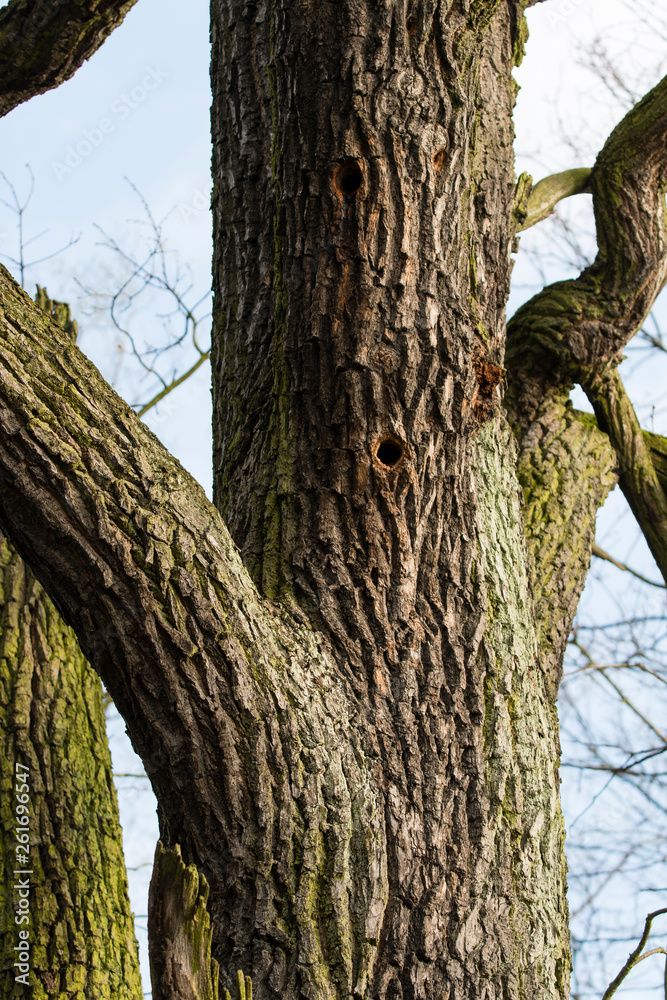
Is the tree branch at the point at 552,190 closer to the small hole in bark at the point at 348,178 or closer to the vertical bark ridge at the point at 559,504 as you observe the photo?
the vertical bark ridge at the point at 559,504

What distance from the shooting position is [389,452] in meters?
2.14

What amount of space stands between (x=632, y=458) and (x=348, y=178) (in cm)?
182

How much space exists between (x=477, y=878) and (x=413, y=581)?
734 millimetres

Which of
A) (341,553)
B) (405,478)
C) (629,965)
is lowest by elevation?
(629,965)

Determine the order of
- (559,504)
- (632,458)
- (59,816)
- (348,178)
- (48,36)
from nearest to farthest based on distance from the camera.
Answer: (348,178), (59,816), (559,504), (48,36), (632,458)

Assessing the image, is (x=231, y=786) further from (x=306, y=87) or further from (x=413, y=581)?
(x=306, y=87)

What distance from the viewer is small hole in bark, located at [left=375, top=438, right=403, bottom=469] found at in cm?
210

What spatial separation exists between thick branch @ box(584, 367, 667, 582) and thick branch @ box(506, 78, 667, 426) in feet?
0.42

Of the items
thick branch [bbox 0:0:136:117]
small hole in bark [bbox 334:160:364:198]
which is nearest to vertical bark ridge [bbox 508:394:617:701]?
small hole in bark [bbox 334:160:364:198]

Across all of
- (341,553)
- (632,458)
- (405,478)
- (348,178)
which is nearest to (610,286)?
(632,458)

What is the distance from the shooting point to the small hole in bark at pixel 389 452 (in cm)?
210

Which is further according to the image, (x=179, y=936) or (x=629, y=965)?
(x=629, y=965)

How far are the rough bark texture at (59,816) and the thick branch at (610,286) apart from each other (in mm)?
1951

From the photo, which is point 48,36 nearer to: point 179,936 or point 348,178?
point 348,178
